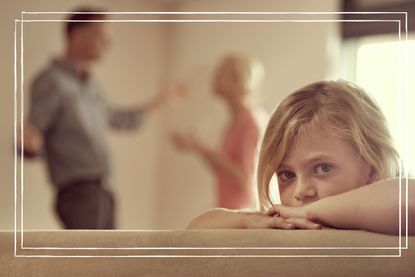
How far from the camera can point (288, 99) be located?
2.40 ft

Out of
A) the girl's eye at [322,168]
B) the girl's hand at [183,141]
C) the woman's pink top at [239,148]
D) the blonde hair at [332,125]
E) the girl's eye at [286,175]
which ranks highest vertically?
the blonde hair at [332,125]

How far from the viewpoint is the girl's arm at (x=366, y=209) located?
2.18ft

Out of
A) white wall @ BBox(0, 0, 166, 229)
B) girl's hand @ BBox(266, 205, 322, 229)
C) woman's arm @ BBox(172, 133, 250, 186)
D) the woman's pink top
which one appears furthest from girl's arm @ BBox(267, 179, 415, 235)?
white wall @ BBox(0, 0, 166, 229)

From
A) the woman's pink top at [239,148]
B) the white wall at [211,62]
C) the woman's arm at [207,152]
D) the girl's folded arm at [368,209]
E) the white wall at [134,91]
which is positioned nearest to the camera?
the girl's folded arm at [368,209]

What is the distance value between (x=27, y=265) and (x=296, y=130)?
29cm

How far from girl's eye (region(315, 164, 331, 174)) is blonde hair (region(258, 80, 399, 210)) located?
33 millimetres

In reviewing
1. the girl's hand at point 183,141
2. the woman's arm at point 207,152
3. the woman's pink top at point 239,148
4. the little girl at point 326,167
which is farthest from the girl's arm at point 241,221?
the girl's hand at point 183,141

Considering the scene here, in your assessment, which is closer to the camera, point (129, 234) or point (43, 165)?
point (129, 234)

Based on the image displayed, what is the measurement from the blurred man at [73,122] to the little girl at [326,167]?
37.8 inches

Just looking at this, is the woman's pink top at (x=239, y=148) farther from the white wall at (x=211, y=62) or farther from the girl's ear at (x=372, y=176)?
the white wall at (x=211, y=62)

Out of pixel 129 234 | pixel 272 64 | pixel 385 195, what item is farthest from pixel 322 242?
pixel 272 64

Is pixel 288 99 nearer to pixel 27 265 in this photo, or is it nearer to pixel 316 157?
pixel 316 157

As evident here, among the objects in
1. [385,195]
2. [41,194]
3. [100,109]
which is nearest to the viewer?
[385,195]

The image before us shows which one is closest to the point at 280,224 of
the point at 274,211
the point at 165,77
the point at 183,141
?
the point at 274,211
